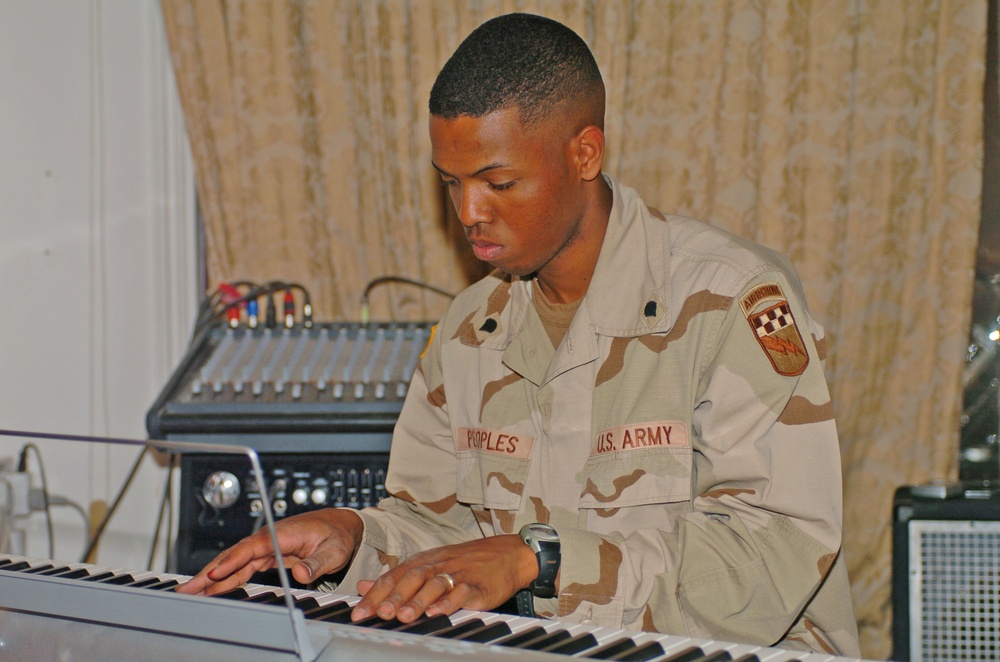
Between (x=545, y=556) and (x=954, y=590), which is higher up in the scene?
(x=545, y=556)

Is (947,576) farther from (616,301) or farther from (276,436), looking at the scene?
(276,436)

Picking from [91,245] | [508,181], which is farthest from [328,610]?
[91,245]

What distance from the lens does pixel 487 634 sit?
39.9 inches

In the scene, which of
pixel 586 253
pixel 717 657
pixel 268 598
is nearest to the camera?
pixel 717 657

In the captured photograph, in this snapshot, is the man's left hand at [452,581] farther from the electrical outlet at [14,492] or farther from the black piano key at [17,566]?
the electrical outlet at [14,492]


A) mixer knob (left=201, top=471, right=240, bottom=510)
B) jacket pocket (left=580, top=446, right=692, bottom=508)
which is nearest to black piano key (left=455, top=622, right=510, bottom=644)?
jacket pocket (left=580, top=446, right=692, bottom=508)

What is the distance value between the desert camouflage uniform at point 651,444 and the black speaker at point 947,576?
853mm

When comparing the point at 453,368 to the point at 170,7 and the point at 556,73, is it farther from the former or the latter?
the point at 170,7

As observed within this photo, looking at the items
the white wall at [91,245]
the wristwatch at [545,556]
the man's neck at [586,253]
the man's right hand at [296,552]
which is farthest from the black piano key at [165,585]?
the white wall at [91,245]

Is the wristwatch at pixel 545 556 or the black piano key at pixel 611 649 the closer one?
the black piano key at pixel 611 649

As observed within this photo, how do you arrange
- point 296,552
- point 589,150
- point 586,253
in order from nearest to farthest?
point 296,552, point 589,150, point 586,253

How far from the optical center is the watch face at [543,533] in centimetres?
130

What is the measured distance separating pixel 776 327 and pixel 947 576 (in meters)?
1.12

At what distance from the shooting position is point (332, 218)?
9.36 feet
